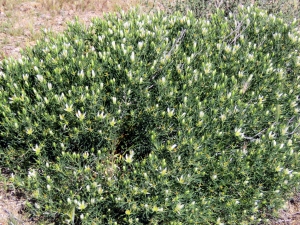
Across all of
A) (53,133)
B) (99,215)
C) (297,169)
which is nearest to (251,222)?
(297,169)

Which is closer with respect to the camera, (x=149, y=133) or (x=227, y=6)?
(x=149, y=133)

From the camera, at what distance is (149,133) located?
11.7 feet

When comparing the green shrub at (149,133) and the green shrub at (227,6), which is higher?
the green shrub at (227,6)

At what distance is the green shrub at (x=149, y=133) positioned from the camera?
132 inches

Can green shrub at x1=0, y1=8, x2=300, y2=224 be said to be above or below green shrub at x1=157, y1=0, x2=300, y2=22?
below

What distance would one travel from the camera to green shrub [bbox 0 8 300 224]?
337cm

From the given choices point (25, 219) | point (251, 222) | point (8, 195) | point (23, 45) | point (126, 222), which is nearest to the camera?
point (126, 222)

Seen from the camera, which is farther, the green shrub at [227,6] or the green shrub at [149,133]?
the green shrub at [227,6]

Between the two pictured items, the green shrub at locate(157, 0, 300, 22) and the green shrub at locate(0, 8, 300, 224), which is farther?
the green shrub at locate(157, 0, 300, 22)

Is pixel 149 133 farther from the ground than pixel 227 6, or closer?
closer

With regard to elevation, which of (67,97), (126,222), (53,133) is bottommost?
(126,222)

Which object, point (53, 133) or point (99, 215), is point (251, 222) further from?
point (53, 133)

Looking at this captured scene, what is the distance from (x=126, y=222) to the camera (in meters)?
3.36

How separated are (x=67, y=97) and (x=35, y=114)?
421mm
